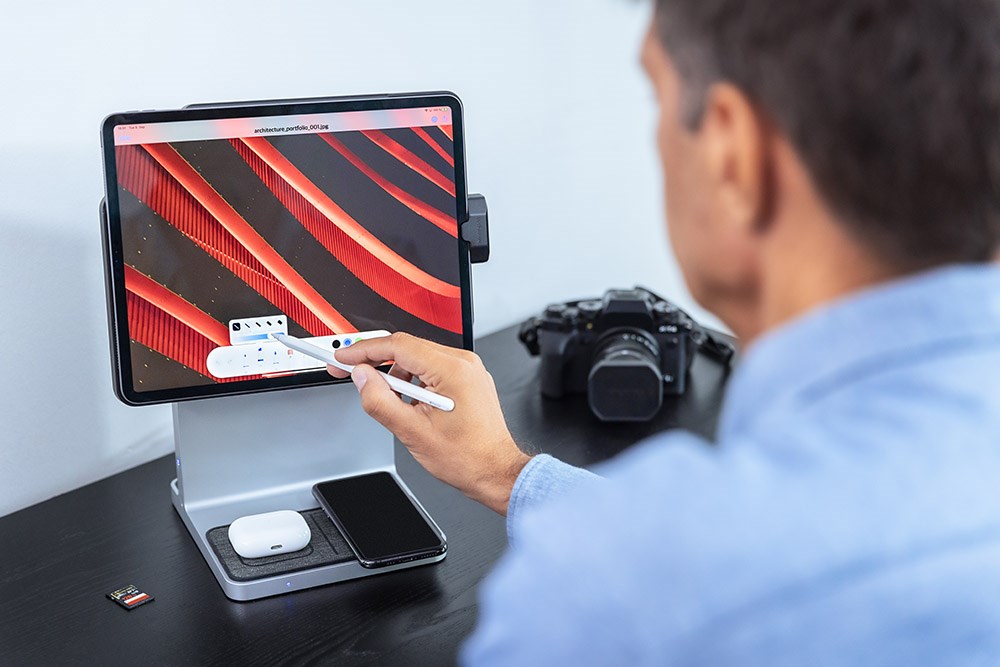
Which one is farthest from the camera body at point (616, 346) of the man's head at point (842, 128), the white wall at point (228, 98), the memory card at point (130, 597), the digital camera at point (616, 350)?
the man's head at point (842, 128)

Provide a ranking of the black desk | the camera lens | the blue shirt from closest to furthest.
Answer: the blue shirt
the black desk
the camera lens

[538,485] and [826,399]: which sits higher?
[826,399]

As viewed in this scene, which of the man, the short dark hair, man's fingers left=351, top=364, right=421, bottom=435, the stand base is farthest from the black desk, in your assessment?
the short dark hair

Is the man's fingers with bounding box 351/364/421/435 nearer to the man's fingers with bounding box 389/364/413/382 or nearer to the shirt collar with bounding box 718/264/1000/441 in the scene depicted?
the man's fingers with bounding box 389/364/413/382

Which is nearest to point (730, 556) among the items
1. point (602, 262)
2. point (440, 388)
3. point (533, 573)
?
point (533, 573)

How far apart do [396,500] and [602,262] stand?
0.79m

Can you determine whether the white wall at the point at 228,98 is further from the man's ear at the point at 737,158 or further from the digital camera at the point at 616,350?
the digital camera at the point at 616,350

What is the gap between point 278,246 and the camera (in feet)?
3.26

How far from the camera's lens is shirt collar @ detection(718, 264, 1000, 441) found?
0.48 meters

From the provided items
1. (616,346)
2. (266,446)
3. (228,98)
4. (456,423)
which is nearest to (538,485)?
(456,423)

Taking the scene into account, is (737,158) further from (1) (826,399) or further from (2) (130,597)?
(2) (130,597)

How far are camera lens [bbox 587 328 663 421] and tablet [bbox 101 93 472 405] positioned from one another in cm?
25

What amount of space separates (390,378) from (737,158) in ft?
1.62

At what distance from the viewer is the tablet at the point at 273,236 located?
0.95 meters
